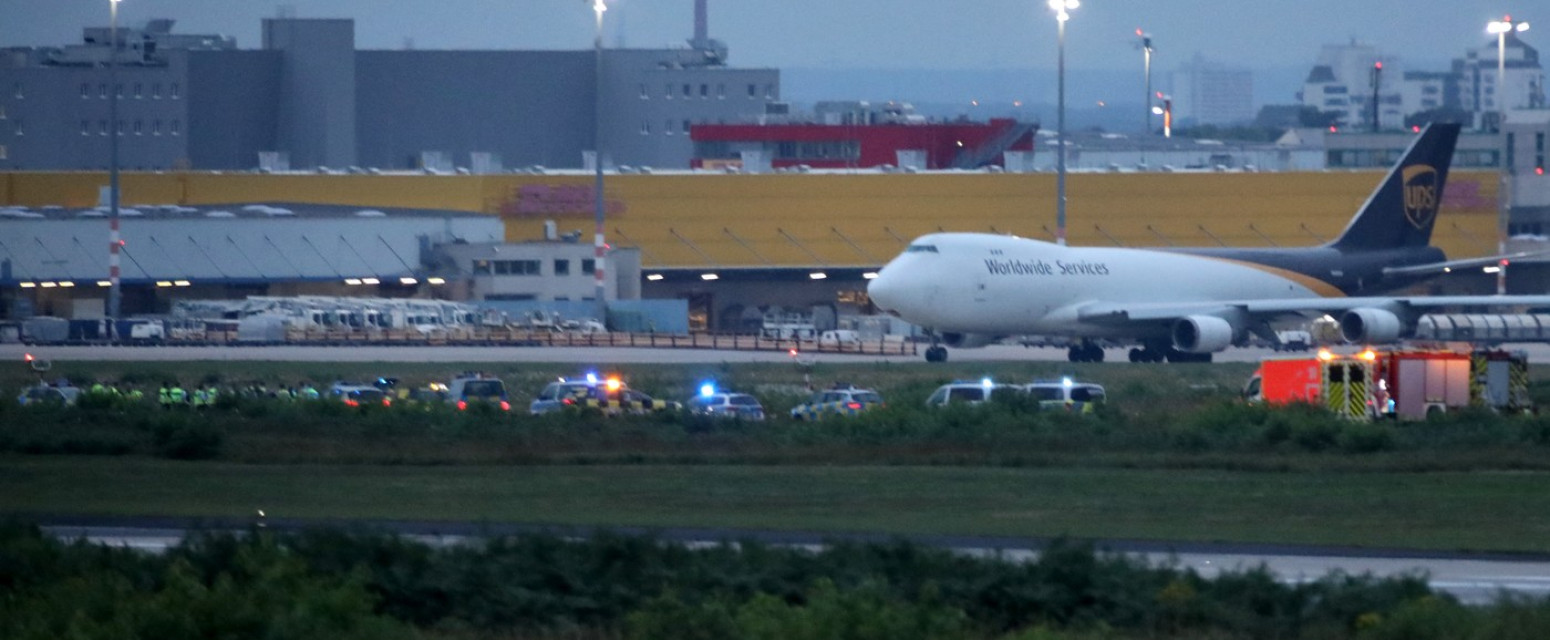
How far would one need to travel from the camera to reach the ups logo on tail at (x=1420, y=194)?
63.5 meters

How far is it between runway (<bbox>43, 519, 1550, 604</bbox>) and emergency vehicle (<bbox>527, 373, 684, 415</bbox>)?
16.0m

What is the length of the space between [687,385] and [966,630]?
30.7m

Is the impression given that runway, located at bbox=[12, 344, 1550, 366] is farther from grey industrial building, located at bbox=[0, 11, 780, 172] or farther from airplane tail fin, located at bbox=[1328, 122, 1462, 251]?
grey industrial building, located at bbox=[0, 11, 780, 172]

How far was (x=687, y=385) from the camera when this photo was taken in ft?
151

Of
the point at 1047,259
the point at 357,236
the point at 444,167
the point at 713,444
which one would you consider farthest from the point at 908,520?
the point at 444,167

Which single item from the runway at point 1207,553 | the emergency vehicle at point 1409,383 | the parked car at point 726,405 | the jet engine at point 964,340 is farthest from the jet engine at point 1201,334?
the runway at point 1207,553

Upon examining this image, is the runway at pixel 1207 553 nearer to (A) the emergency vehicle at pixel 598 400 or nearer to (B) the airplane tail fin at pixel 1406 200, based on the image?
(A) the emergency vehicle at pixel 598 400

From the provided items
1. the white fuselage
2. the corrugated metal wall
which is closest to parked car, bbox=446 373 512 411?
the white fuselage

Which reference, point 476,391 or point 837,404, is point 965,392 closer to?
point 837,404

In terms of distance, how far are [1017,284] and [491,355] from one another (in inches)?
587

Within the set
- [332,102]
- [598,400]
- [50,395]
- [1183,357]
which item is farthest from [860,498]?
[332,102]

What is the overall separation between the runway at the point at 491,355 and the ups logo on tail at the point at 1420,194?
478cm

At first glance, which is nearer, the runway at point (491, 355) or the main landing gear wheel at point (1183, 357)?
the runway at point (491, 355)

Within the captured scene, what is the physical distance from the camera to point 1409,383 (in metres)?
38.4
